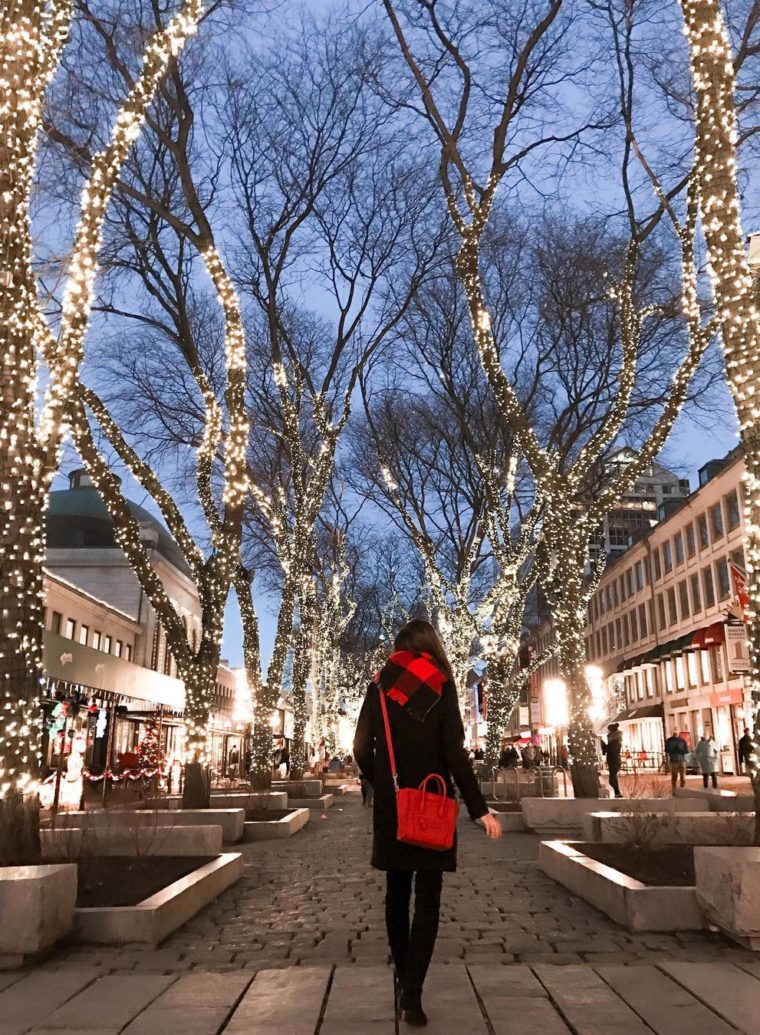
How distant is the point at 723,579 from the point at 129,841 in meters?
37.2

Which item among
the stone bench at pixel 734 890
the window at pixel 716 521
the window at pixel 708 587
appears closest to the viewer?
the stone bench at pixel 734 890

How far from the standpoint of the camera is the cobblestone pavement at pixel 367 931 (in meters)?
5.71

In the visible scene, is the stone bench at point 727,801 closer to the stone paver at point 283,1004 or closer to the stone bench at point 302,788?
the stone paver at point 283,1004

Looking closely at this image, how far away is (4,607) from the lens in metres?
6.72

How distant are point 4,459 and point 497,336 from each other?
1624cm

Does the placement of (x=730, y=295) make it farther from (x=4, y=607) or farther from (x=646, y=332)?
(x=646, y=332)

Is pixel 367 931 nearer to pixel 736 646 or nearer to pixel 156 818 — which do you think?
pixel 156 818

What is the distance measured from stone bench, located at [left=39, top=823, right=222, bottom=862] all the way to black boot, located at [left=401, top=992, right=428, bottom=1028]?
4.39 m

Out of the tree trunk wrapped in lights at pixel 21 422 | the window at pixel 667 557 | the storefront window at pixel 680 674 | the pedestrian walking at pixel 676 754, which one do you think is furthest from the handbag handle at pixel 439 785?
the window at pixel 667 557

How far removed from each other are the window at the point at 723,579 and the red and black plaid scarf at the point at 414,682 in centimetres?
→ 3882

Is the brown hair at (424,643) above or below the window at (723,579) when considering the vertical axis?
below

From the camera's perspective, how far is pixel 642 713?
169 ft

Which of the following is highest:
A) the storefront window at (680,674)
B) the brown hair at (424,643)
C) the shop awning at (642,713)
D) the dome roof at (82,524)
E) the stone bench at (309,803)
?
the dome roof at (82,524)

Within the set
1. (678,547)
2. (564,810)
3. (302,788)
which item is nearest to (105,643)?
(302,788)
